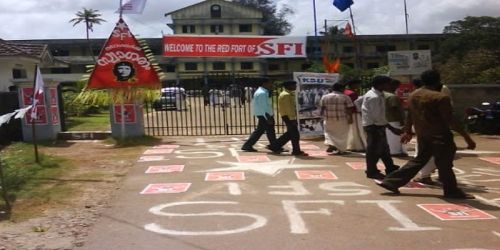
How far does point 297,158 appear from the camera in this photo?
35.7 feet

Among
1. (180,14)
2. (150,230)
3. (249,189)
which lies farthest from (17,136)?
(180,14)

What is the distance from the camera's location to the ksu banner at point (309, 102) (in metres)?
13.8

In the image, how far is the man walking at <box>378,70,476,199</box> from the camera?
699 cm

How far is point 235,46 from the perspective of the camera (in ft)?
51.6

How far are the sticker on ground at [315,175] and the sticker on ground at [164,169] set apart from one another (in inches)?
80.3

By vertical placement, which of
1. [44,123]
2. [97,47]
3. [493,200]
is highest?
[97,47]

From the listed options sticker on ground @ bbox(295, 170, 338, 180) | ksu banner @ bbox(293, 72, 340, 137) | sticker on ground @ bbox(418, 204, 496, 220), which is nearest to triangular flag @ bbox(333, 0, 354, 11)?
ksu banner @ bbox(293, 72, 340, 137)

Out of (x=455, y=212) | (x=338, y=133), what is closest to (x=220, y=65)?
(x=338, y=133)

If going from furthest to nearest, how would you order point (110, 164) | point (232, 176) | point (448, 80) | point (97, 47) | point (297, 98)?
1. point (97, 47)
2. point (448, 80)
3. point (297, 98)
4. point (110, 164)
5. point (232, 176)

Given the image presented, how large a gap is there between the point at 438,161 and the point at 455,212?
0.83m

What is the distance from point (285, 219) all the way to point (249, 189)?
5.84ft

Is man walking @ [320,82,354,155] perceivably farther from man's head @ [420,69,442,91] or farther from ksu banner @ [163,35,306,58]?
ksu banner @ [163,35,306,58]

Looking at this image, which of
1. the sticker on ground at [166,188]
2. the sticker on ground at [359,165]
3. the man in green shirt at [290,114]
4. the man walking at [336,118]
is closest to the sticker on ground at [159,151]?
the man in green shirt at [290,114]

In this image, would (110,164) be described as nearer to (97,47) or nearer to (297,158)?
(297,158)
